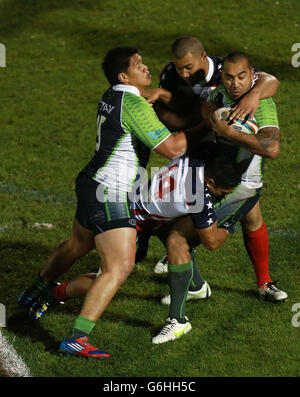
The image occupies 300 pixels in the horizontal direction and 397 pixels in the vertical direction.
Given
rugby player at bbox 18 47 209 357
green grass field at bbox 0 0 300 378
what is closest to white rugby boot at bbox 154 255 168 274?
green grass field at bbox 0 0 300 378

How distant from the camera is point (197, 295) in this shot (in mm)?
6328

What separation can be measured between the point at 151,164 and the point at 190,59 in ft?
14.4

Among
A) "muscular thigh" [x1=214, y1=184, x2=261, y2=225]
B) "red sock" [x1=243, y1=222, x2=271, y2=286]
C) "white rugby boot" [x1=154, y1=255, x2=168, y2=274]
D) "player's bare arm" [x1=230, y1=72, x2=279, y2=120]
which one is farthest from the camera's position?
"white rugby boot" [x1=154, y1=255, x2=168, y2=274]

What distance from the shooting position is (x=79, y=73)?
14289mm

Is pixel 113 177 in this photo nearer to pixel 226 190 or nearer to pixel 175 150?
pixel 175 150

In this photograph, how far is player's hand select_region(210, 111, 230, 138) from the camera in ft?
17.6

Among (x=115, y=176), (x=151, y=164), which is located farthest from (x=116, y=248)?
(x=151, y=164)

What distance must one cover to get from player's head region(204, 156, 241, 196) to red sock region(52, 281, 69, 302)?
1.41 meters

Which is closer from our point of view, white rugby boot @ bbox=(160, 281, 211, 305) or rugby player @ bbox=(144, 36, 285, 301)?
rugby player @ bbox=(144, 36, 285, 301)

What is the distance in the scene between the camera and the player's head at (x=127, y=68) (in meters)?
5.54

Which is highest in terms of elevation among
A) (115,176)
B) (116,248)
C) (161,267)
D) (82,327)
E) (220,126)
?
(220,126)

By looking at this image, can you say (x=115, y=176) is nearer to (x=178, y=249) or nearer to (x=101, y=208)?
(x=101, y=208)

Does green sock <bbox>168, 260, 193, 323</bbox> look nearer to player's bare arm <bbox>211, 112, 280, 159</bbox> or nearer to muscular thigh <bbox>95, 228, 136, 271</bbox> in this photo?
muscular thigh <bbox>95, 228, 136, 271</bbox>
